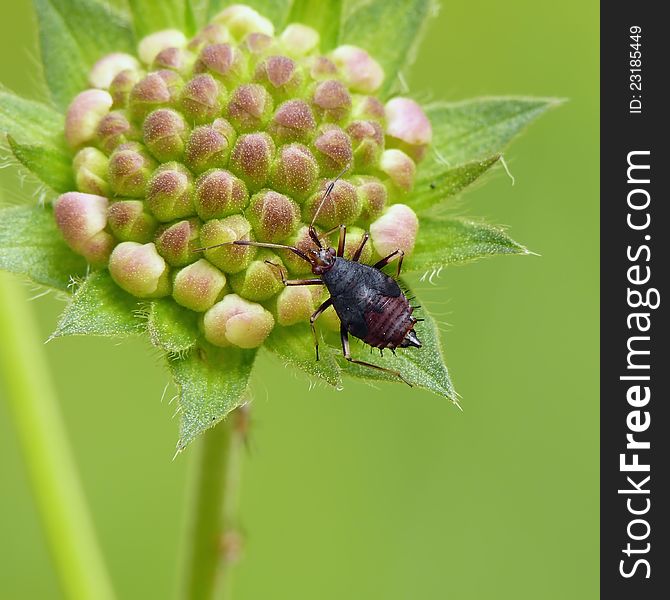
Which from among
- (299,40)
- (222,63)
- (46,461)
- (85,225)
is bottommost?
(46,461)

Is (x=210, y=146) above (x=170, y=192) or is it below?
above

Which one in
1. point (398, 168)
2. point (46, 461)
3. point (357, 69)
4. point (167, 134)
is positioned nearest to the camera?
point (167, 134)

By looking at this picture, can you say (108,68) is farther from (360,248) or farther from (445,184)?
(445,184)

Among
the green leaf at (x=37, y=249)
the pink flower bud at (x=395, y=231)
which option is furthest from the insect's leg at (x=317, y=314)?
the green leaf at (x=37, y=249)

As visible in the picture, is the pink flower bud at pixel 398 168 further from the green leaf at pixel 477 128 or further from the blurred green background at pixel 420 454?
the blurred green background at pixel 420 454

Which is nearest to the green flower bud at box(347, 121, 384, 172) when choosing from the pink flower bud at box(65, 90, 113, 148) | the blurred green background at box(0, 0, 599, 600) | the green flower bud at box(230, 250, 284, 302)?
the green flower bud at box(230, 250, 284, 302)

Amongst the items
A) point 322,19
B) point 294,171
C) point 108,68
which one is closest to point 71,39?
point 108,68
